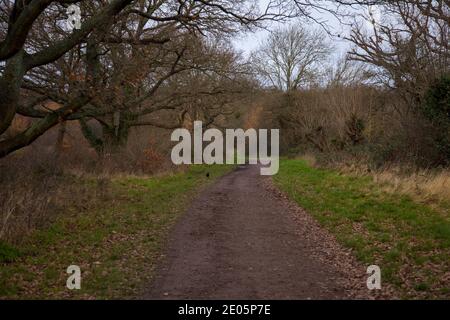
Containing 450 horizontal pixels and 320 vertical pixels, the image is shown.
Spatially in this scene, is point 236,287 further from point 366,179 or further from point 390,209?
point 366,179

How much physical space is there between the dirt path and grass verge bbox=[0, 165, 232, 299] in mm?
476

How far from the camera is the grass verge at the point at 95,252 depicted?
Answer: 6426 mm

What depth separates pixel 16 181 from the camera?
11.2 m

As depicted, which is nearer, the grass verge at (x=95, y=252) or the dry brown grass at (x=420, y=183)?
the grass verge at (x=95, y=252)

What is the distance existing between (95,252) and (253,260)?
3.00 meters

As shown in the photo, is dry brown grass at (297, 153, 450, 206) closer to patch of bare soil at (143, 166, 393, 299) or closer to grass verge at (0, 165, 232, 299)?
patch of bare soil at (143, 166, 393, 299)

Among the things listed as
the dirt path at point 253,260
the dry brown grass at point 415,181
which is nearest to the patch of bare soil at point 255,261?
the dirt path at point 253,260

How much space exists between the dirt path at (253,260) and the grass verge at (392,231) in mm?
482

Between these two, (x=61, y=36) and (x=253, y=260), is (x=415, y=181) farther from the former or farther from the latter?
(x=61, y=36)

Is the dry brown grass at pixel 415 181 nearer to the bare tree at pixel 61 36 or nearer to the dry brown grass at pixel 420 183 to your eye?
the dry brown grass at pixel 420 183

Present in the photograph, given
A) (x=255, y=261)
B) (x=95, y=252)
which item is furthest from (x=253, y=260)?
(x=95, y=252)

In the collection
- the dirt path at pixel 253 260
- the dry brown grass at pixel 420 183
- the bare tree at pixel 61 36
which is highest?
the bare tree at pixel 61 36

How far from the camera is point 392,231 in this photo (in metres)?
9.27
